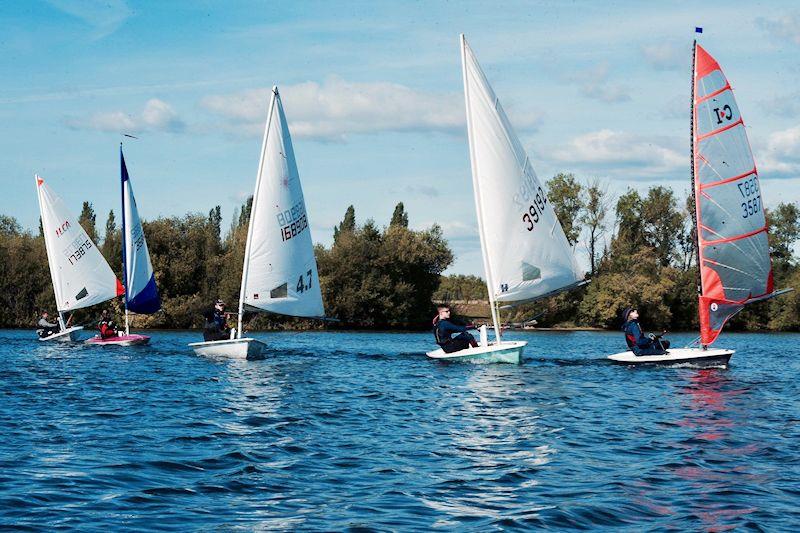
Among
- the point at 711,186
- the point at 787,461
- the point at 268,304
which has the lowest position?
the point at 787,461

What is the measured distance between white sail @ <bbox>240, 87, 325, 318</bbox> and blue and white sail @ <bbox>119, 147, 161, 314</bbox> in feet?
34.6

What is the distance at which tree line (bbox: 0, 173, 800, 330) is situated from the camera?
7944 centimetres

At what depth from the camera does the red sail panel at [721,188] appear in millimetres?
30250

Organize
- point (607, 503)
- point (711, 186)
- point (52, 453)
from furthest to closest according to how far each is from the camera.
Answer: point (711, 186) → point (52, 453) → point (607, 503)

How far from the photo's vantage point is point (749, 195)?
30.5 meters

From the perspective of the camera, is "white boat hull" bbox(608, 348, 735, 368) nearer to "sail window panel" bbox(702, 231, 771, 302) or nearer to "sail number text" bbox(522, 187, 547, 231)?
"sail window panel" bbox(702, 231, 771, 302)

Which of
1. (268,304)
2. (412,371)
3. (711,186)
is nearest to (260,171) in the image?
(268,304)

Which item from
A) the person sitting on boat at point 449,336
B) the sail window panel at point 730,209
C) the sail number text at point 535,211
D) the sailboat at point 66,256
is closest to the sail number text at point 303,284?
the person sitting on boat at point 449,336

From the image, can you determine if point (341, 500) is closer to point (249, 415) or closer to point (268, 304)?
point (249, 415)

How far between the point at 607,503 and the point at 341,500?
9.52 ft

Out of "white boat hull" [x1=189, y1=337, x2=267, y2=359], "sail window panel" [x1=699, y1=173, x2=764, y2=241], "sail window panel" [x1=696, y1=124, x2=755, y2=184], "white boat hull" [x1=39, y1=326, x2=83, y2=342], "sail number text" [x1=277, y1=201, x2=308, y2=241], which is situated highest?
"sail window panel" [x1=696, y1=124, x2=755, y2=184]

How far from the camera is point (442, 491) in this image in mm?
12047

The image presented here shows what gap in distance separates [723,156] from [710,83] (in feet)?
7.11

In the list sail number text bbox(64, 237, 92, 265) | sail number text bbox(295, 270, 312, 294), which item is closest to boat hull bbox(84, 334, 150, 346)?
sail number text bbox(64, 237, 92, 265)
